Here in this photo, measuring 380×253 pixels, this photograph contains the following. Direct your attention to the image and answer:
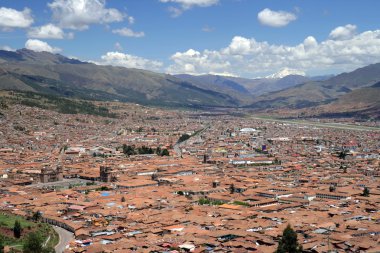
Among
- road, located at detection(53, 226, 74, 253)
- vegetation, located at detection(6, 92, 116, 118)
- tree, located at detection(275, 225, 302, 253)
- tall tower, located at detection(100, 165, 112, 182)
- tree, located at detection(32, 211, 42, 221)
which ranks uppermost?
vegetation, located at detection(6, 92, 116, 118)

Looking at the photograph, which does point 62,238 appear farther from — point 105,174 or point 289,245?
point 105,174

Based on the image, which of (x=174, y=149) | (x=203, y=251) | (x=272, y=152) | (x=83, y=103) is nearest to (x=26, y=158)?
(x=174, y=149)

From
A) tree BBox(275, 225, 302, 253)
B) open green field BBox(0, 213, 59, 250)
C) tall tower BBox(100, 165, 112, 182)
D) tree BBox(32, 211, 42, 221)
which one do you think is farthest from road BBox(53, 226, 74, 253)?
tall tower BBox(100, 165, 112, 182)

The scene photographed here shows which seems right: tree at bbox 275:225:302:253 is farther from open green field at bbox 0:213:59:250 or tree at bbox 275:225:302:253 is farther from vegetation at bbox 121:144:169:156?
vegetation at bbox 121:144:169:156

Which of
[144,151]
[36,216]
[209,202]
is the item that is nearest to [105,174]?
[209,202]

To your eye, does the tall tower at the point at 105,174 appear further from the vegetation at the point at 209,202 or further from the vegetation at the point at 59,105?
the vegetation at the point at 59,105
